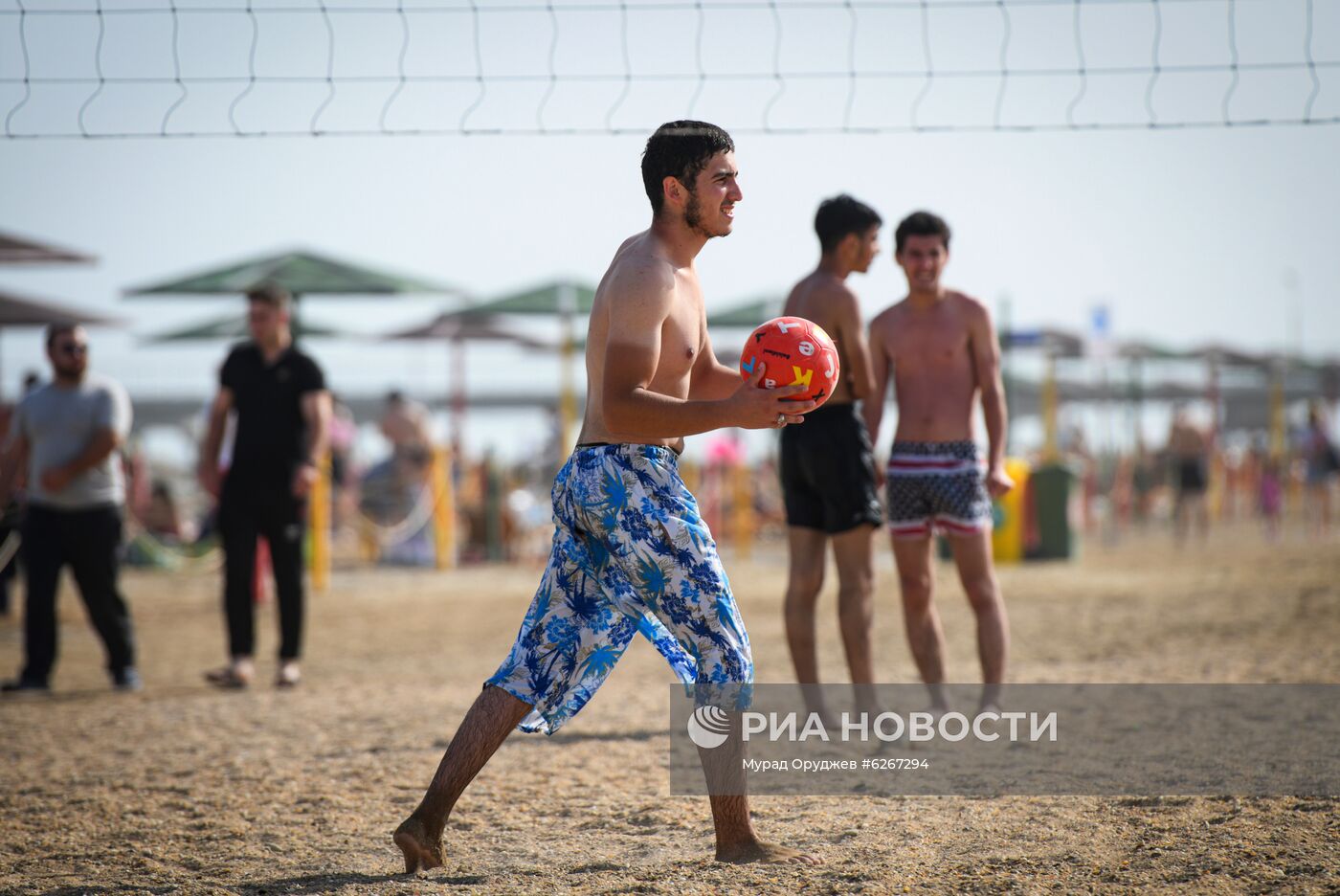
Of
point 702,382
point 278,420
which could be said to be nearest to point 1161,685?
point 702,382

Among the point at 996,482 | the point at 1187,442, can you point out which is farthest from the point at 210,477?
the point at 1187,442

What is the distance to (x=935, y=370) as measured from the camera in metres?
5.63

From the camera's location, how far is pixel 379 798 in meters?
4.68

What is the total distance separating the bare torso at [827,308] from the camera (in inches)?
211

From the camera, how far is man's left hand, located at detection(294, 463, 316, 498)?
7.45 m

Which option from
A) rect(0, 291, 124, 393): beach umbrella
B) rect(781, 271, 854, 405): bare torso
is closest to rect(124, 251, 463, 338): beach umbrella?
rect(0, 291, 124, 393): beach umbrella

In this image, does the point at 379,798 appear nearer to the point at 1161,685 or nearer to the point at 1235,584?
the point at 1161,685

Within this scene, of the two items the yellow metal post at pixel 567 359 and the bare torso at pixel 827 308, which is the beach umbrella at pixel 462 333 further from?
the bare torso at pixel 827 308

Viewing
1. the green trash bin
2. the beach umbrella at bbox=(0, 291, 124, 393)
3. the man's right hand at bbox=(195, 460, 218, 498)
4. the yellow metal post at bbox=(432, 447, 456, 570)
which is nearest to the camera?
the man's right hand at bbox=(195, 460, 218, 498)

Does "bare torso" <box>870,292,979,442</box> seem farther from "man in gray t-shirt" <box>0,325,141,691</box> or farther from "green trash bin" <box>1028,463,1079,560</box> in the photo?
"green trash bin" <box>1028,463,1079,560</box>

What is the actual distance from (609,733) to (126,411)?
144 inches
